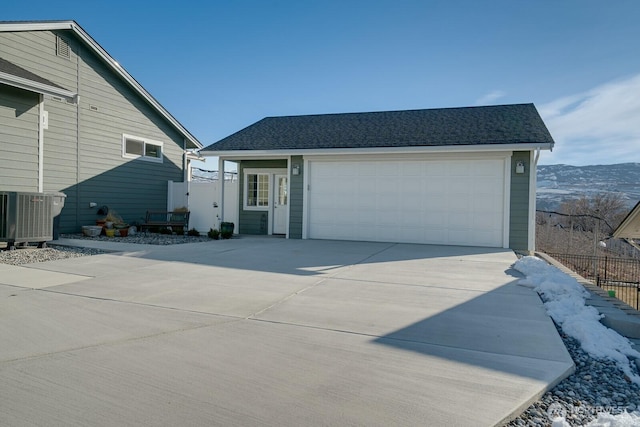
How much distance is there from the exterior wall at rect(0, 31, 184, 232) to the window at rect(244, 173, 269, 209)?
320 cm

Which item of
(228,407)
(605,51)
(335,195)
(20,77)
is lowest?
(228,407)

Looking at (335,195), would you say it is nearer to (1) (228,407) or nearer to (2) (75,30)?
(2) (75,30)

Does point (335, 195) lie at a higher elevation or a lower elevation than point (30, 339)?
higher

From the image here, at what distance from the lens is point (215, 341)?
11.8 feet

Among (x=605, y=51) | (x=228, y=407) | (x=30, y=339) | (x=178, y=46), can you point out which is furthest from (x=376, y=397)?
(x=178, y=46)

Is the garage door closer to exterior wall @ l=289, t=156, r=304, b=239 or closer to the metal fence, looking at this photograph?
exterior wall @ l=289, t=156, r=304, b=239

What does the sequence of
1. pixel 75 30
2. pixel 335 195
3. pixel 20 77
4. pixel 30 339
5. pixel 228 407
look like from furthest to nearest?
pixel 335 195
pixel 75 30
pixel 20 77
pixel 30 339
pixel 228 407

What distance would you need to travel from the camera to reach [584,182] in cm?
2898

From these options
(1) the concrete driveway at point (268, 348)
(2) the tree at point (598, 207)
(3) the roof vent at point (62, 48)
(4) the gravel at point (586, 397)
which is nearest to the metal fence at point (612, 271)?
(1) the concrete driveway at point (268, 348)

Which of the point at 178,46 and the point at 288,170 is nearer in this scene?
the point at 288,170

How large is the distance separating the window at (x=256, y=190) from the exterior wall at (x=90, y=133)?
3203 mm

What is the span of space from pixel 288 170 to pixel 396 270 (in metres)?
6.32

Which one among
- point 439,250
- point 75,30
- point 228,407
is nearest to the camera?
point 228,407

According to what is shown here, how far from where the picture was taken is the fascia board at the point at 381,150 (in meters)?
10.3
